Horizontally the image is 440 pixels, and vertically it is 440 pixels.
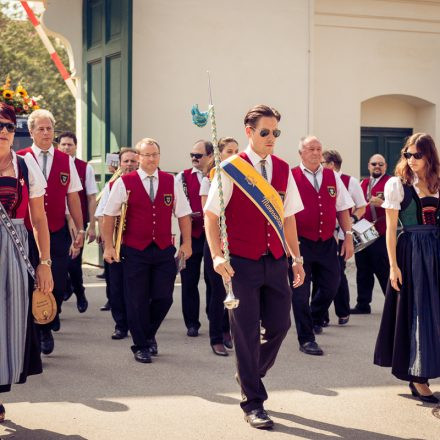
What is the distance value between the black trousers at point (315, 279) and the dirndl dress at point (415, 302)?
139 centimetres

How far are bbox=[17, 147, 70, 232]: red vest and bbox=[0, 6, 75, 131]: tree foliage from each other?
64.5 ft

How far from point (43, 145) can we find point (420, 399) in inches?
143

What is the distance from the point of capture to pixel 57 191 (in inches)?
272

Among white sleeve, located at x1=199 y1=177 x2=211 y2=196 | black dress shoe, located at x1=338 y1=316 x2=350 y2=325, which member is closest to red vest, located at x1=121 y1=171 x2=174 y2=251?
white sleeve, located at x1=199 y1=177 x2=211 y2=196

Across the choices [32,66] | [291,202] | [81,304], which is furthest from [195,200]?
[32,66]

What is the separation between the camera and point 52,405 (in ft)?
16.6

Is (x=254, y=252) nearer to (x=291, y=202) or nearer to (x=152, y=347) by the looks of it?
(x=291, y=202)

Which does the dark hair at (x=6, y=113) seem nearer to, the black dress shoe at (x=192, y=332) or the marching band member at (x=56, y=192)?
the marching band member at (x=56, y=192)

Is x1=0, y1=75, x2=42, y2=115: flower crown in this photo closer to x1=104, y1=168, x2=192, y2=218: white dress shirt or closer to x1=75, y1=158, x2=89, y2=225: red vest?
x1=75, y1=158, x2=89, y2=225: red vest

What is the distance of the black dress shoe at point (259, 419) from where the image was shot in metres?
4.61

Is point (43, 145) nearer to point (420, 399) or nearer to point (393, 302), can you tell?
point (393, 302)

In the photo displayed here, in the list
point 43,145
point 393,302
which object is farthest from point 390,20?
point 393,302

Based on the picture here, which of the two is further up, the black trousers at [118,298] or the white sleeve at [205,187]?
the white sleeve at [205,187]

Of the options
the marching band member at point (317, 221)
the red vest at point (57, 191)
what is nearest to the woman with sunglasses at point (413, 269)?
the marching band member at point (317, 221)
